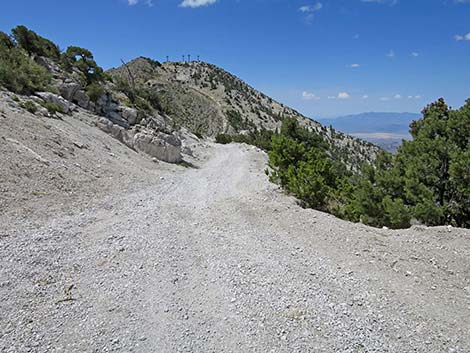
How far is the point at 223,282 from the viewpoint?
6.85 m

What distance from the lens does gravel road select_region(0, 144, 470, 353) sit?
512 cm

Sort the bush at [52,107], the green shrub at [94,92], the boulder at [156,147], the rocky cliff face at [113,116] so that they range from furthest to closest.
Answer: the green shrub at [94,92] < the boulder at [156,147] < the rocky cliff face at [113,116] < the bush at [52,107]

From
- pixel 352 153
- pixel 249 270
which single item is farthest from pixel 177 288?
pixel 352 153

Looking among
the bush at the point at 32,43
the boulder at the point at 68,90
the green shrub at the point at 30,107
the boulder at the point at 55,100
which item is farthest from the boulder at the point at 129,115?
the bush at the point at 32,43

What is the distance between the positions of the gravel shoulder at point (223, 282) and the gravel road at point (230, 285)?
23 mm

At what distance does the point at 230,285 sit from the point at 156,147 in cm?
1876

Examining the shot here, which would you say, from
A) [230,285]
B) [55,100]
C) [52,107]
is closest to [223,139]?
[55,100]

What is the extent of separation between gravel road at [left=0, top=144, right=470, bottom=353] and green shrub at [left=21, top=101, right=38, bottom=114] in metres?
11.0

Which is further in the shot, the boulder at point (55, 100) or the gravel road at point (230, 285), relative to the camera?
the boulder at point (55, 100)

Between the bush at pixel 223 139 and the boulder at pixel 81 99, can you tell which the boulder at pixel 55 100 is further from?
the bush at pixel 223 139

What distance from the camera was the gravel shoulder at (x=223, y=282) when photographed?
514 cm

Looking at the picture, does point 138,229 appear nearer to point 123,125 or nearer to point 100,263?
point 100,263

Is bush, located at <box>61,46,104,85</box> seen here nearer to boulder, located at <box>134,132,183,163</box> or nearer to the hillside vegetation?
boulder, located at <box>134,132,183,163</box>

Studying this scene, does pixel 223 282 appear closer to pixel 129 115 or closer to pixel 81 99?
pixel 129 115
